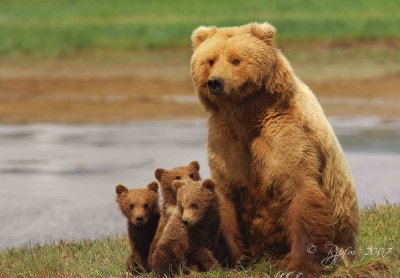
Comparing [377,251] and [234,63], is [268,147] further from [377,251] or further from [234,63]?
[377,251]

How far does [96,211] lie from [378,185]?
2.96m

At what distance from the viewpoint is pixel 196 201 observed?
21.7 ft

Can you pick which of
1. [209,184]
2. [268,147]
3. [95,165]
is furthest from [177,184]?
[95,165]

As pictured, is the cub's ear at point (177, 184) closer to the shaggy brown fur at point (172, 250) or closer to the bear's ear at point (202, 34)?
the shaggy brown fur at point (172, 250)

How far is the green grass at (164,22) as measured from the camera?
28219 millimetres

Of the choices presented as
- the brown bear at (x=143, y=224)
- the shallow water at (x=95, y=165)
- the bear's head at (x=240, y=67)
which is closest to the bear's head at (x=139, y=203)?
the brown bear at (x=143, y=224)

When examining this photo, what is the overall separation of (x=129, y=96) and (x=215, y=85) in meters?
15.6

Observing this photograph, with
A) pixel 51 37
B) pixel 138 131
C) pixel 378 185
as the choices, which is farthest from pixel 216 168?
pixel 51 37

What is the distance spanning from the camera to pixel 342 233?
7020 millimetres

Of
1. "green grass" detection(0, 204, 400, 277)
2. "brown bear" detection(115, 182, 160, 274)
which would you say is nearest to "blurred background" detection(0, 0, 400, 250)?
"green grass" detection(0, 204, 400, 277)

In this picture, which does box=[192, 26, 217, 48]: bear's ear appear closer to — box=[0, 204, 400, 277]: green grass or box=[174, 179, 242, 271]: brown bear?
box=[174, 179, 242, 271]: brown bear

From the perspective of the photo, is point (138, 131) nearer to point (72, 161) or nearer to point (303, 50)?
point (72, 161)

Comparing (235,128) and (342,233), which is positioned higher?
(235,128)

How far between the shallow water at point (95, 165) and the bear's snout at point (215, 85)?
3692mm
